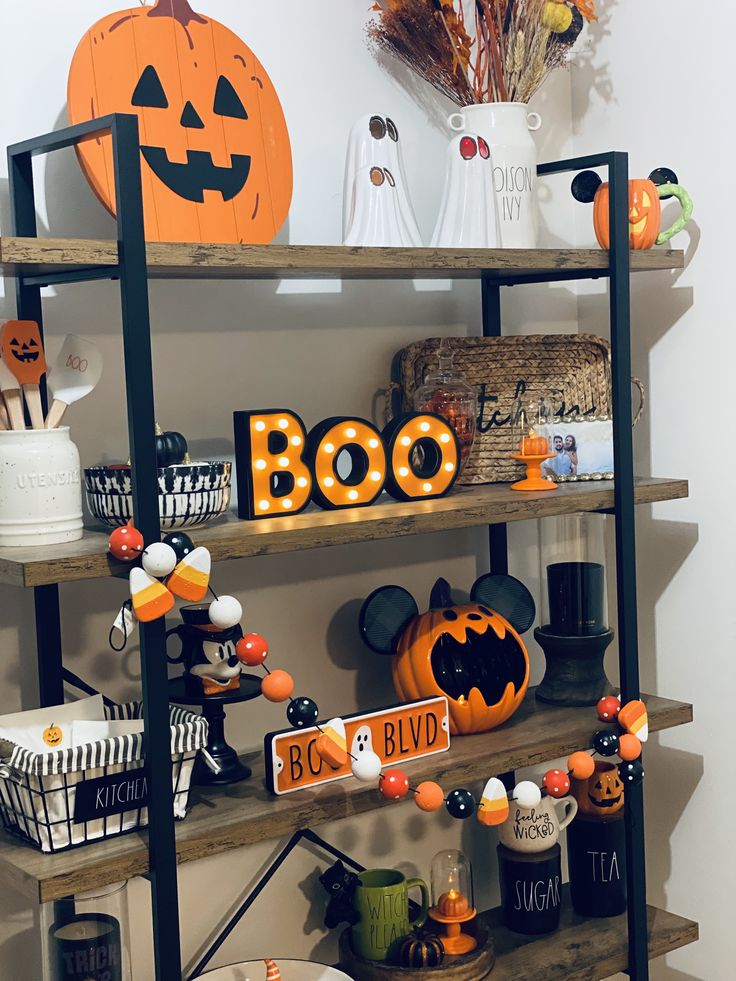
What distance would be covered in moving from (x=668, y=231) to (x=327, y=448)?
73cm

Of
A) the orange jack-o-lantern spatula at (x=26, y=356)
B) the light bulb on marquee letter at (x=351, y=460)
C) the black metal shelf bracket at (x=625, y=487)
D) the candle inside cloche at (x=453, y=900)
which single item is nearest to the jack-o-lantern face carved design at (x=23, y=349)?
the orange jack-o-lantern spatula at (x=26, y=356)

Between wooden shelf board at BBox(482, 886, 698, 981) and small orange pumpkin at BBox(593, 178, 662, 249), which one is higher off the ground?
small orange pumpkin at BBox(593, 178, 662, 249)

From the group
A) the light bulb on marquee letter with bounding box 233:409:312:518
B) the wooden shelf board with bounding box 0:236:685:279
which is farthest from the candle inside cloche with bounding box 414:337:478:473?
the light bulb on marquee letter with bounding box 233:409:312:518

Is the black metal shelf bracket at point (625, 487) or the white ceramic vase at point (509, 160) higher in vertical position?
the white ceramic vase at point (509, 160)

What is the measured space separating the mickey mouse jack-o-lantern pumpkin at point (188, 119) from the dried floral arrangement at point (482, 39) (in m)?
0.31

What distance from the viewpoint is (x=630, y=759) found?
185 cm

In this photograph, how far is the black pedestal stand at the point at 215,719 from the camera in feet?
5.38

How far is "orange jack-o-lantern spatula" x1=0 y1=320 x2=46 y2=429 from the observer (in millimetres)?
1460

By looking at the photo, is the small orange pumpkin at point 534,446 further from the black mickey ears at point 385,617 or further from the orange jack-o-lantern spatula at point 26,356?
the orange jack-o-lantern spatula at point 26,356

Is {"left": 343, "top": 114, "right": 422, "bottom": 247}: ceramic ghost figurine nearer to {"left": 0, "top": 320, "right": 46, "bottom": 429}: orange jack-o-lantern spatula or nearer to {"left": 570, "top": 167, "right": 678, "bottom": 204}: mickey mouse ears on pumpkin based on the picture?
{"left": 570, "top": 167, "right": 678, "bottom": 204}: mickey mouse ears on pumpkin

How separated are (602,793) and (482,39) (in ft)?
4.18

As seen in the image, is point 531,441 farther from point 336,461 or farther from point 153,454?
point 153,454

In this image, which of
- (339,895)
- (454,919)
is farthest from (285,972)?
(454,919)

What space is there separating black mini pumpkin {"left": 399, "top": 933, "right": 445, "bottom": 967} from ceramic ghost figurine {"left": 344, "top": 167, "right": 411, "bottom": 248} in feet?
3.45
